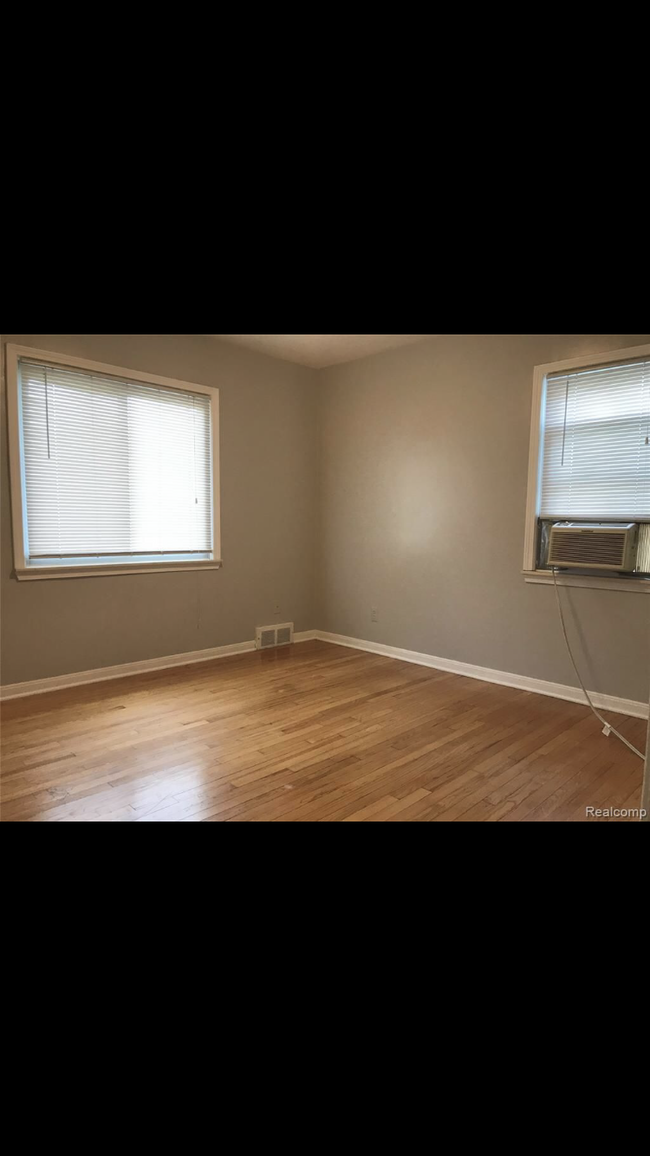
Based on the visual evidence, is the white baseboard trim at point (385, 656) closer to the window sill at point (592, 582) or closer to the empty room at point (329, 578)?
the empty room at point (329, 578)

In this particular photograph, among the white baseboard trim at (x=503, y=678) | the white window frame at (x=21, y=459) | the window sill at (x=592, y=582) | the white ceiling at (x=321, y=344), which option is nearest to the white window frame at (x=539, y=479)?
the window sill at (x=592, y=582)

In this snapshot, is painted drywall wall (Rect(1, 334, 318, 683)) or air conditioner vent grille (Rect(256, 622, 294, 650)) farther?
air conditioner vent grille (Rect(256, 622, 294, 650))

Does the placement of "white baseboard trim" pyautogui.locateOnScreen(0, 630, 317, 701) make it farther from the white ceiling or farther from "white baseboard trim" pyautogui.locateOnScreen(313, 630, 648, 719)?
the white ceiling

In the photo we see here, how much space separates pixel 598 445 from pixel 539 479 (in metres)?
0.42

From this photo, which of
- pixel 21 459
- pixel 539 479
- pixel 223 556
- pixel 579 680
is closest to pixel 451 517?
pixel 539 479

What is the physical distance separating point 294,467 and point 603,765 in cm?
360

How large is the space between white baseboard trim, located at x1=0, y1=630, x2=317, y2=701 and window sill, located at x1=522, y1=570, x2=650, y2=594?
2.49 meters

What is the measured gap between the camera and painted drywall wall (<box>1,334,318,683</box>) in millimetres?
3471

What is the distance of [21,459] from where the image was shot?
10.9 ft

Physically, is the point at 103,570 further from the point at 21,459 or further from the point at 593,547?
the point at 593,547

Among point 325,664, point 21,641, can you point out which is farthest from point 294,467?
point 21,641

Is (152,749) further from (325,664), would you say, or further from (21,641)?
(325,664)

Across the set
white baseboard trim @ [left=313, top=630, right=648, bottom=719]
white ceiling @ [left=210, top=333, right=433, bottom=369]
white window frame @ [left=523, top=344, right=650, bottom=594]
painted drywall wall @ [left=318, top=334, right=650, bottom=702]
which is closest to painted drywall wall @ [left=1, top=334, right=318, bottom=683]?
white ceiling @ [left=210, top=333, right=433, bottom=369]

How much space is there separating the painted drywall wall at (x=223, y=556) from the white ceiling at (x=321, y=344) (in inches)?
5.3
